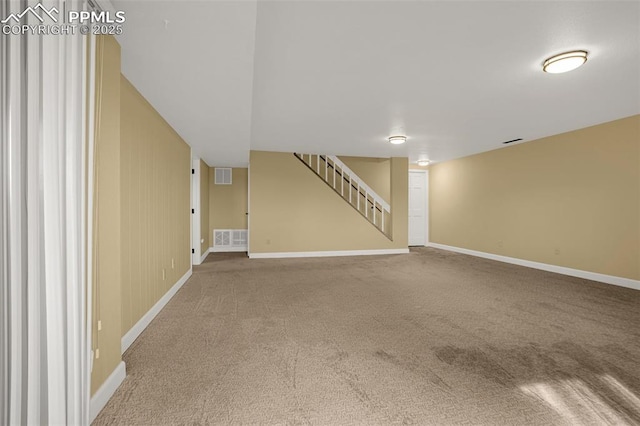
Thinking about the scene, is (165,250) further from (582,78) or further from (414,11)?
(582,78)

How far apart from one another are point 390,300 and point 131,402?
2.73 metres

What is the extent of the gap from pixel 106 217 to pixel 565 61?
3.79m

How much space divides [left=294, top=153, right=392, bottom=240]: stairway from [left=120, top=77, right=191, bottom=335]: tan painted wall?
156 inches

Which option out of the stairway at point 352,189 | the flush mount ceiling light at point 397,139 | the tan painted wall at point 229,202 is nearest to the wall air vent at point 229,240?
the tan painted wall at point 229,202

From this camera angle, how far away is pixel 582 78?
2891mm

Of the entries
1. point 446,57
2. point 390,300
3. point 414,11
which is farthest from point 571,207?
point 414,11

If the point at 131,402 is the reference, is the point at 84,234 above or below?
above


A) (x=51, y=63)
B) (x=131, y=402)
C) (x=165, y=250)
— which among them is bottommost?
(x=131, y=402)

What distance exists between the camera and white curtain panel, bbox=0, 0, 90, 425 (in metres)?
0.98

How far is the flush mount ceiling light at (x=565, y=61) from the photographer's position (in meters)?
2.41

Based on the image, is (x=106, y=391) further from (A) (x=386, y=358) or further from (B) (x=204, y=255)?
(B) (x=204, y=255)

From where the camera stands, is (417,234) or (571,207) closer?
(571,207)

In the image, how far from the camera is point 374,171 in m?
8.14

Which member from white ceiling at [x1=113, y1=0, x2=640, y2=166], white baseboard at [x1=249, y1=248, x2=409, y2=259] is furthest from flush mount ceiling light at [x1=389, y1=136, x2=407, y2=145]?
white baseboard at [x1=249, y1=248, x2=409, y2=259]
